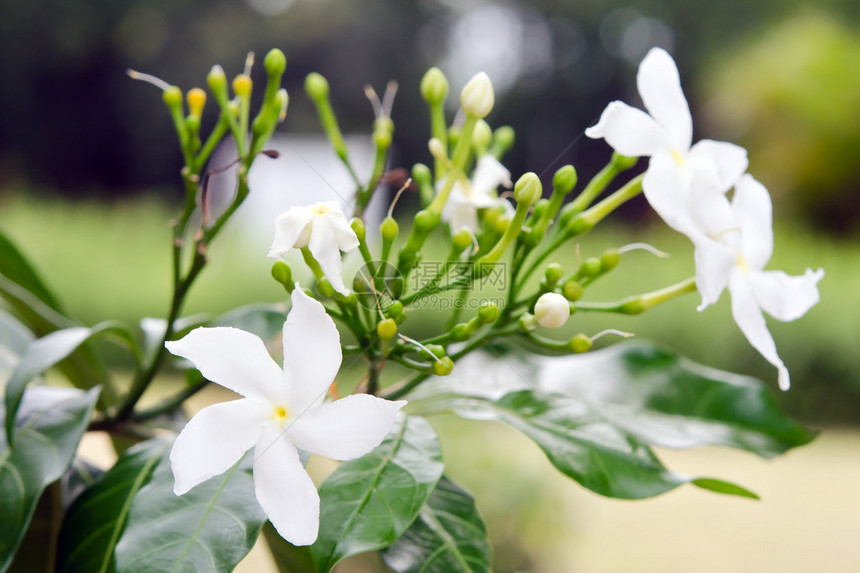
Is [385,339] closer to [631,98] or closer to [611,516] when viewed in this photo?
[611,516]

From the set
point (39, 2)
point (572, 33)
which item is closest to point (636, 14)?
point (572, 33)

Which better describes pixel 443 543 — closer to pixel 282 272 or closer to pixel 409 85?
pixel 282 272

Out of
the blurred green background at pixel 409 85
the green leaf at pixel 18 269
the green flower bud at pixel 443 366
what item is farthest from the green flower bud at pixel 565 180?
the blurred green background at pixel 409 85

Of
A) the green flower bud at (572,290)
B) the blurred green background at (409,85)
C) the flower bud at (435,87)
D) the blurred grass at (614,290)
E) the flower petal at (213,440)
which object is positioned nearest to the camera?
the flower petal at (213,440)

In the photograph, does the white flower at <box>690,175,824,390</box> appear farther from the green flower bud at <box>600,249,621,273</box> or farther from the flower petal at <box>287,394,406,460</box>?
the flower petal at <box>287,394,406,460</box>

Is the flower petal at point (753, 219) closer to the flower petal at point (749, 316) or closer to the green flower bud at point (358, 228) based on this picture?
the flower petal at point (749, 316)

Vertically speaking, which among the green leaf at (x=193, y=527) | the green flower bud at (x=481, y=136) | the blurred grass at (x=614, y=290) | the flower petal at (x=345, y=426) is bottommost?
the blurred grass at (x=614, y=290)
